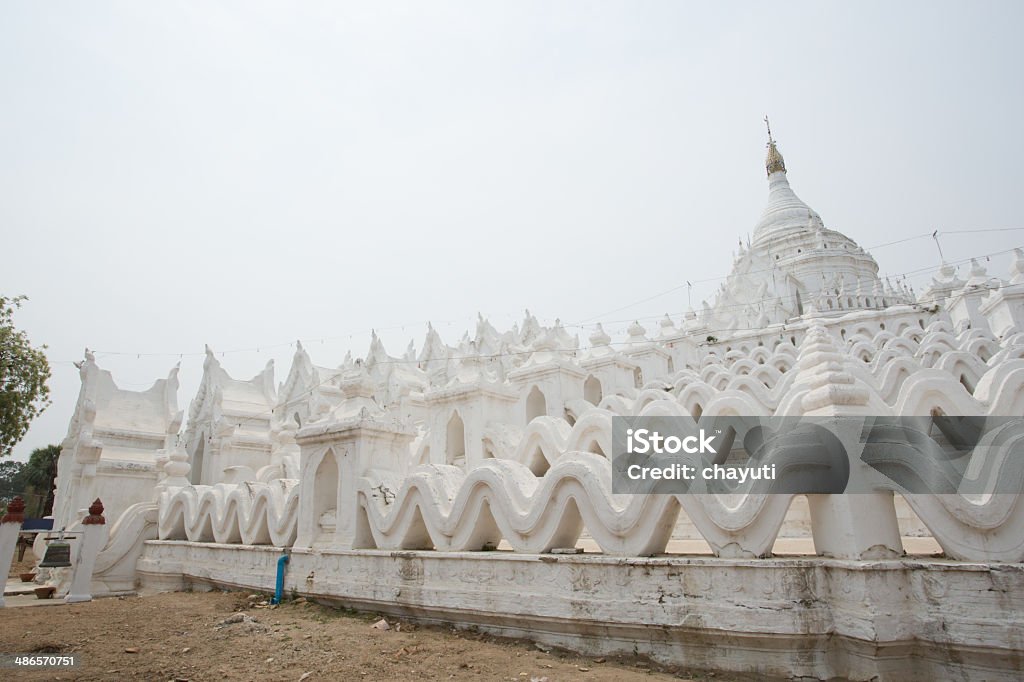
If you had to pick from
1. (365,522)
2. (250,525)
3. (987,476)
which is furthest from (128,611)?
(987,476)

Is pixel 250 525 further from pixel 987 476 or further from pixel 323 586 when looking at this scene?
pixel 987 476

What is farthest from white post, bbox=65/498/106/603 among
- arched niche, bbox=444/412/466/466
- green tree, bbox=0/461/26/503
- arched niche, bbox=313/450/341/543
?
green tree, bbox=0/461/26/503

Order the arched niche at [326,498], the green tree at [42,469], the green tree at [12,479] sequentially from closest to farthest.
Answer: the arched niche at [326,498]
the green tree at [42,469]
the green tree at [12,479]

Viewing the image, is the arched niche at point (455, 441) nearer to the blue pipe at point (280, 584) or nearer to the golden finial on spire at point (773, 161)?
the blue pipe at point (280, 584)

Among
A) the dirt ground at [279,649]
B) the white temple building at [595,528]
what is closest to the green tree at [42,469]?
the white temple building at [595,528]

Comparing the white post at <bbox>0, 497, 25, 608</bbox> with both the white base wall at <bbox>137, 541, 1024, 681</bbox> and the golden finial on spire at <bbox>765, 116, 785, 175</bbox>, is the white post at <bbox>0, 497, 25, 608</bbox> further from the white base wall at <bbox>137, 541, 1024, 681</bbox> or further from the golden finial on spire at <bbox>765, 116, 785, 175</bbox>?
the golden finial on spire at <bbox>765, 116, 785, 175</bbox>

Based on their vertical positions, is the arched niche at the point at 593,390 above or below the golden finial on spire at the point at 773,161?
below

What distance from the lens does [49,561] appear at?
9.70 meters

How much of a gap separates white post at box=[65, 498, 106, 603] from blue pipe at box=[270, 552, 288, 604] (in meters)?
4.22

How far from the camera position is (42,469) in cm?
4378

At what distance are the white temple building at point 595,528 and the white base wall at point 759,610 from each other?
0.01 meters

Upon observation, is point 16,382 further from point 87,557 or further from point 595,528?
point 595,528

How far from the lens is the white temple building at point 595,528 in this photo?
12.6ft

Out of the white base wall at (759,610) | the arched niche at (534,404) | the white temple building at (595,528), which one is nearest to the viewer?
the white base wall at (759,610)
